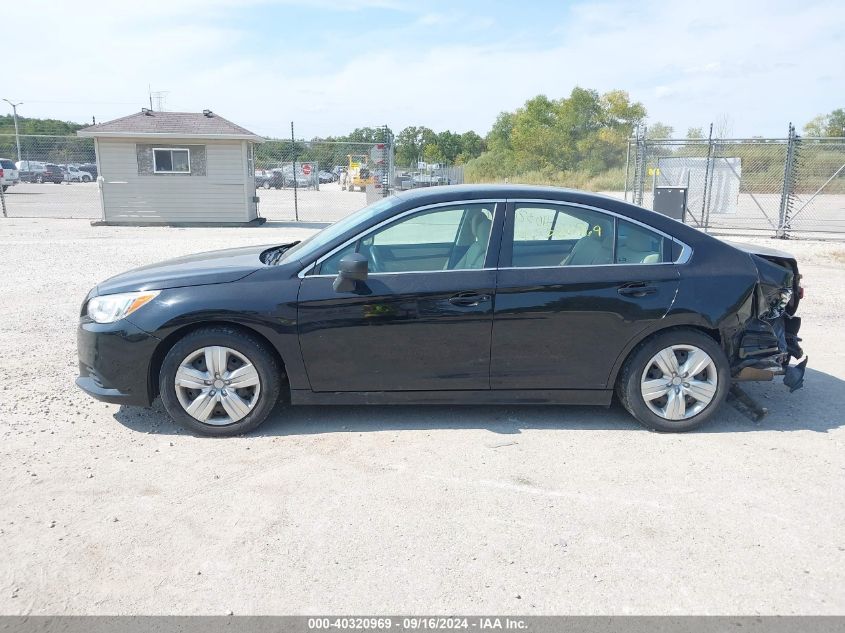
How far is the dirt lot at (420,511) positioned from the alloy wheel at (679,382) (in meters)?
0.23

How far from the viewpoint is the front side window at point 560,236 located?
15.5 feet

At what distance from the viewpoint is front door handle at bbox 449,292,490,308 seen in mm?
4555

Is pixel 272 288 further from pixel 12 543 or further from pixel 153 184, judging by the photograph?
pixel 153 184

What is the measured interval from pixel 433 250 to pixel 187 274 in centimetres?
173

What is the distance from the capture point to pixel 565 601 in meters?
2.92

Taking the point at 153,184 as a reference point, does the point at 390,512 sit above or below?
below

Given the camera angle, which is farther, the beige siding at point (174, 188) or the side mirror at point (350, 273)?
the beige siding at point (174, 188)

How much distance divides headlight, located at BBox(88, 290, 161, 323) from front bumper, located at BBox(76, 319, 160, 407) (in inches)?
2.0

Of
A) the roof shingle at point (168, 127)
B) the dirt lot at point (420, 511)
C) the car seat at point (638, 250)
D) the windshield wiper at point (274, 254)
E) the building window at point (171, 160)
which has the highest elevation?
the roof shingle at point (168, 127)

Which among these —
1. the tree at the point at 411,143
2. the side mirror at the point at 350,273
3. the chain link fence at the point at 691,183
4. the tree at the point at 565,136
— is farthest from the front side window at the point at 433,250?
the tree at the point at 411,143

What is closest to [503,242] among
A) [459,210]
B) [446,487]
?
[459,210]

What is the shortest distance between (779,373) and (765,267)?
2.48 ft

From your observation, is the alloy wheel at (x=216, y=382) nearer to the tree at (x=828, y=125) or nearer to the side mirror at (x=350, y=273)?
the side mirror at (x=350, y=273)

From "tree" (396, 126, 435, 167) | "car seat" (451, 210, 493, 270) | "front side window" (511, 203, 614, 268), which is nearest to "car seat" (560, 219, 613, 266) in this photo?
"front side window" (511, 203, 614, 268)
